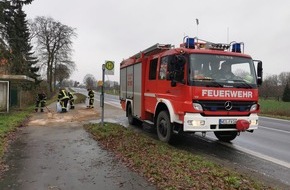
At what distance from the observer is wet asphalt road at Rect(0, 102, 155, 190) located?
5.55 m

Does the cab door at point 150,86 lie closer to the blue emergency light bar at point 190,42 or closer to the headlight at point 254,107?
the blue emergency light bar at point 190,42

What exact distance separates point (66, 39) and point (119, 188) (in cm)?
5067

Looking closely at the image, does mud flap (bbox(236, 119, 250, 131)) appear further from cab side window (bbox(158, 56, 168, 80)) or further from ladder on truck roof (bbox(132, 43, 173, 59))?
ladder on truck roof (bbox(132, 43, 173, 59))

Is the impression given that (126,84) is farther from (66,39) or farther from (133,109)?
(66,39)

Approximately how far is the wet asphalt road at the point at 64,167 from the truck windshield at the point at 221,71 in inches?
114

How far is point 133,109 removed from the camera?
13.0 m

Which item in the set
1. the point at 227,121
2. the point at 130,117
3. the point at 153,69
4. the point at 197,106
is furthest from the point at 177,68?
the point at 130,117

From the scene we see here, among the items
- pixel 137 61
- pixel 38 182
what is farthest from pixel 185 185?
pixel 137 61

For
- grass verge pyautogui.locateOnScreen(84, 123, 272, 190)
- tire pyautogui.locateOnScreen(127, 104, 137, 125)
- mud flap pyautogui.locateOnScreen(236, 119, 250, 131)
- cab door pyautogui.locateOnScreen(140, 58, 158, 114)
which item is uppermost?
cab door pyautogui.locateOnScreen(140, 58, 158, 114)

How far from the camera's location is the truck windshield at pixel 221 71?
26.9ft

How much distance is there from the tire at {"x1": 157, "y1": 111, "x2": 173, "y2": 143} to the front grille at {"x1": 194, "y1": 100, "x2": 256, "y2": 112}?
4.37ft

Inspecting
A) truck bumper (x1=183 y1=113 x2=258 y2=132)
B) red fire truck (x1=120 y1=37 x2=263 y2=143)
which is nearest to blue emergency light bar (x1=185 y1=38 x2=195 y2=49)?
red fire truck (x1=120 y1=37 x2=263 y2=143)

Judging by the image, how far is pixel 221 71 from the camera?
8.52 meters

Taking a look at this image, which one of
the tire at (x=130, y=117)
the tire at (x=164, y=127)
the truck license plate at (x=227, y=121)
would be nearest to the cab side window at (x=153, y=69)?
the tire at (x=164, y=127)
